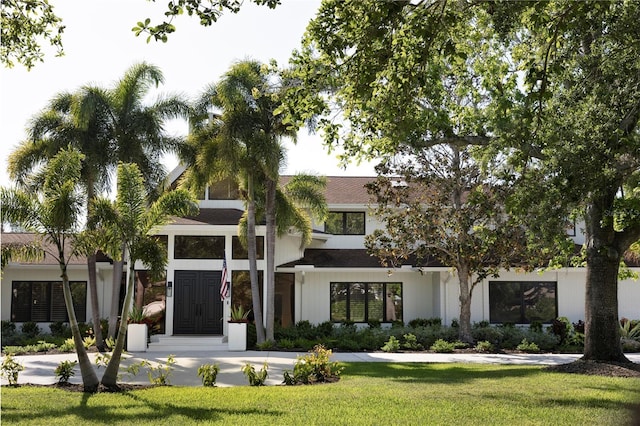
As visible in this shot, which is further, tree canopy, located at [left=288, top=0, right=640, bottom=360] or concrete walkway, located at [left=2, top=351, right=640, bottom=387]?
concrete walkway, located at [left=2, top=351, right=640, bottom=387]

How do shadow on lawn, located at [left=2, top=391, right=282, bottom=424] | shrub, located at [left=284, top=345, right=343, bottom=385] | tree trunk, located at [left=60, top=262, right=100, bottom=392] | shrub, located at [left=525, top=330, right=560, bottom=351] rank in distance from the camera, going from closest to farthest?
shadow on lawn, located at [left=2, top=391, right=282, bottom=424], tree trunk, located at [left=60, top=262, right=100, bottom=392], shrub, located at [left=284, top=345, right=343, bottom=385], shrub, located at [left=525, top=330, right=560, bottom=351]

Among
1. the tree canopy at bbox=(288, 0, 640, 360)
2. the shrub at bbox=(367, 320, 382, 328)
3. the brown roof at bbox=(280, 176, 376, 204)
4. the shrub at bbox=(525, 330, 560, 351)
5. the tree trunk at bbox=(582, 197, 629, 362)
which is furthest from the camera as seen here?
the brown roof at bbox=(280, 176, 376, 204)

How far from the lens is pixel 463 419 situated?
423 inches

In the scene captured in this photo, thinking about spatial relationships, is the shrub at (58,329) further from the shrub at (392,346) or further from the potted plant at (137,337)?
the shrub at (392,346)

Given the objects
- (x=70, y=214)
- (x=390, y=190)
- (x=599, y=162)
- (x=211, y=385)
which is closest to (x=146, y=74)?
(x=390, y=190)

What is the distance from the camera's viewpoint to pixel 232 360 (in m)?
20.3

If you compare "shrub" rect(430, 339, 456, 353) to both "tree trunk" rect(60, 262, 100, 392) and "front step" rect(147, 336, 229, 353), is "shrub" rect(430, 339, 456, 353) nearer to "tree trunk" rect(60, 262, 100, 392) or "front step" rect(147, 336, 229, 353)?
"front step" rect(147, 336, 229, 353)

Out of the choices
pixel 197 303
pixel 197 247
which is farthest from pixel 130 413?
pixel 197 247

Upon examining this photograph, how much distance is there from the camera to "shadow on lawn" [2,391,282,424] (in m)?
11.0

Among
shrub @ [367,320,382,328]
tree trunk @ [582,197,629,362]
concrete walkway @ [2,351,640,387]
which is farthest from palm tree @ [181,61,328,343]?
tree trunk @ [582,197,629,362]

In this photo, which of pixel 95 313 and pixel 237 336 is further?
pixel 95 313

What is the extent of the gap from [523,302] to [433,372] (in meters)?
12.8

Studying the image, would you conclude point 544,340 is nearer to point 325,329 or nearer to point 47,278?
point 325,329

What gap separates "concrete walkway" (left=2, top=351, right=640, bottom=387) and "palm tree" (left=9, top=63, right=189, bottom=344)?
378 centimetres
